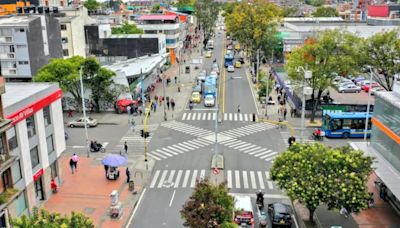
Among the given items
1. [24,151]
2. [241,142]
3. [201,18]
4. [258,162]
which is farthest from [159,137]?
[201,18]

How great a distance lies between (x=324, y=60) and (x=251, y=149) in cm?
1626

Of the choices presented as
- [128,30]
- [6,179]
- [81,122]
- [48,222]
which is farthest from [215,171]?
[128,30]

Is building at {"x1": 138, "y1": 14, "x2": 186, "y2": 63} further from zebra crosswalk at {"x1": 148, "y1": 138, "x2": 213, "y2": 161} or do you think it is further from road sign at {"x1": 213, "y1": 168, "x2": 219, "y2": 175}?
road sign at {"x1": 213, "y1": 168, "x2": 219, "y2": 175}

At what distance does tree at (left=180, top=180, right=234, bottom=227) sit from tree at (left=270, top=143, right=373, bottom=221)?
429 centimetres

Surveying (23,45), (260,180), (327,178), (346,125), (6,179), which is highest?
(23,45)

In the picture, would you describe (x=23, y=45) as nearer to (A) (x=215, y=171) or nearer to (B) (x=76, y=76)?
(B) (x=76, y=76)

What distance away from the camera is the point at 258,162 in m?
43.9

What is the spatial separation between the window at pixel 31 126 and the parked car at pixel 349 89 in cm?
5480

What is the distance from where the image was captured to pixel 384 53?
6041 centimetres

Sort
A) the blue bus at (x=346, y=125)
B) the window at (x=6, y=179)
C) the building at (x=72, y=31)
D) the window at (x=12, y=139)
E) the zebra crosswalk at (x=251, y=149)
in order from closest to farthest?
the window at (x=6, y=179)
the window at (x=12, y=139)
the zebra crosswalk at (x=251, y=149)
the blue bus at (x=346, y=125)
the building at (x=72, y=31)

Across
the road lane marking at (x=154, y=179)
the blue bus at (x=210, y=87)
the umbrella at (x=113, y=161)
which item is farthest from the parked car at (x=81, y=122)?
the blue bus at (x=210, y=87)

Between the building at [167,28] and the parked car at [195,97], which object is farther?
the building at [167,28]

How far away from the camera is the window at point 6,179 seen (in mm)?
28842

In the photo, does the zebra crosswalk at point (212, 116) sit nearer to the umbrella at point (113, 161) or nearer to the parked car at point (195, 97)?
the parked car at point (195, 97)
